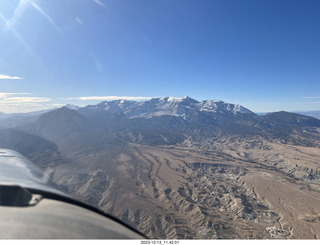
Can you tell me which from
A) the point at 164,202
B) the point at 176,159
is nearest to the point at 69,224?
the point at 164,202

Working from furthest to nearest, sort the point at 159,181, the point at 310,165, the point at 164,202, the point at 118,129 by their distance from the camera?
1. the point at 118,129
2. the point at 310,165
3. the point at 159,181
4. the point at 164,202

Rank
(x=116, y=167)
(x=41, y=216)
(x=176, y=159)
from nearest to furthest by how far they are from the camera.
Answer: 1. (x=41, y=216)
2. (x=116, y=167)
3. (x=176, y=159)

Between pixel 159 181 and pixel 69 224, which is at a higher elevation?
pixel 69 224

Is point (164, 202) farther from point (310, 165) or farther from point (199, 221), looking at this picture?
point (310, 165)

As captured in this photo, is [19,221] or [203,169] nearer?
[19,221]

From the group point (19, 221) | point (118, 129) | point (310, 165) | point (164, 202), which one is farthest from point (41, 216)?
point (118, 129)

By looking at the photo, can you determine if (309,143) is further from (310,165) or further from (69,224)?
(69,224)

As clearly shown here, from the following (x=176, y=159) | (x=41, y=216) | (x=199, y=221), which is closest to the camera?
(x=41, y=216)

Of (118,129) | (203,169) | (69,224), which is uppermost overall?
(69,224)

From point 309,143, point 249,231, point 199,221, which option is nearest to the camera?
point 249,231
